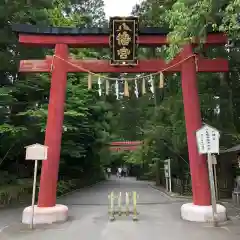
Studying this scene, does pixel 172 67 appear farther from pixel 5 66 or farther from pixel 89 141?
pixel 89 141

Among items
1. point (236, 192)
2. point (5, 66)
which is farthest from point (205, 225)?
point (5, 66)

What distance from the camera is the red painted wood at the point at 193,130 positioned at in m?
12.0

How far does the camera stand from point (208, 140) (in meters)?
10.9

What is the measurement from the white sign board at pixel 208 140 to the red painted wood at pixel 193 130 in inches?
54.3

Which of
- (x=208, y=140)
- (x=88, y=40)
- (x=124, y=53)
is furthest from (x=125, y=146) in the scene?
(x=208, y=140)

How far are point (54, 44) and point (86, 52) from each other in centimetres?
1149

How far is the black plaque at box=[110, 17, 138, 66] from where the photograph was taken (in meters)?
12.6

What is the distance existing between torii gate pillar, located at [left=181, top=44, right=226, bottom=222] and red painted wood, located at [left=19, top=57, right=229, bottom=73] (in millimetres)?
454

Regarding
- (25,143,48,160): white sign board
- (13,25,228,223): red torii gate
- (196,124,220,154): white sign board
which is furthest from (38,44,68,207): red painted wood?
(196,124,220,154): white sign board

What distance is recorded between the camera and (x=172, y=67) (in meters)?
13.1

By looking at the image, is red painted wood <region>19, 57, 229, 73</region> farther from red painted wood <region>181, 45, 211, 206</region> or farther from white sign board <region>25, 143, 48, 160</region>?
white sign board <region>25, 143, 48, 160</region>

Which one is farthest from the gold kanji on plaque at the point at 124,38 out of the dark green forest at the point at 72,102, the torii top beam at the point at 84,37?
the dark green forest at the point at 72,102

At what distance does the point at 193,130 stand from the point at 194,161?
3.62 ft

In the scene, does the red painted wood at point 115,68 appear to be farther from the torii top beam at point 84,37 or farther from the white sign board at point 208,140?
the white sign board at point 208,140
